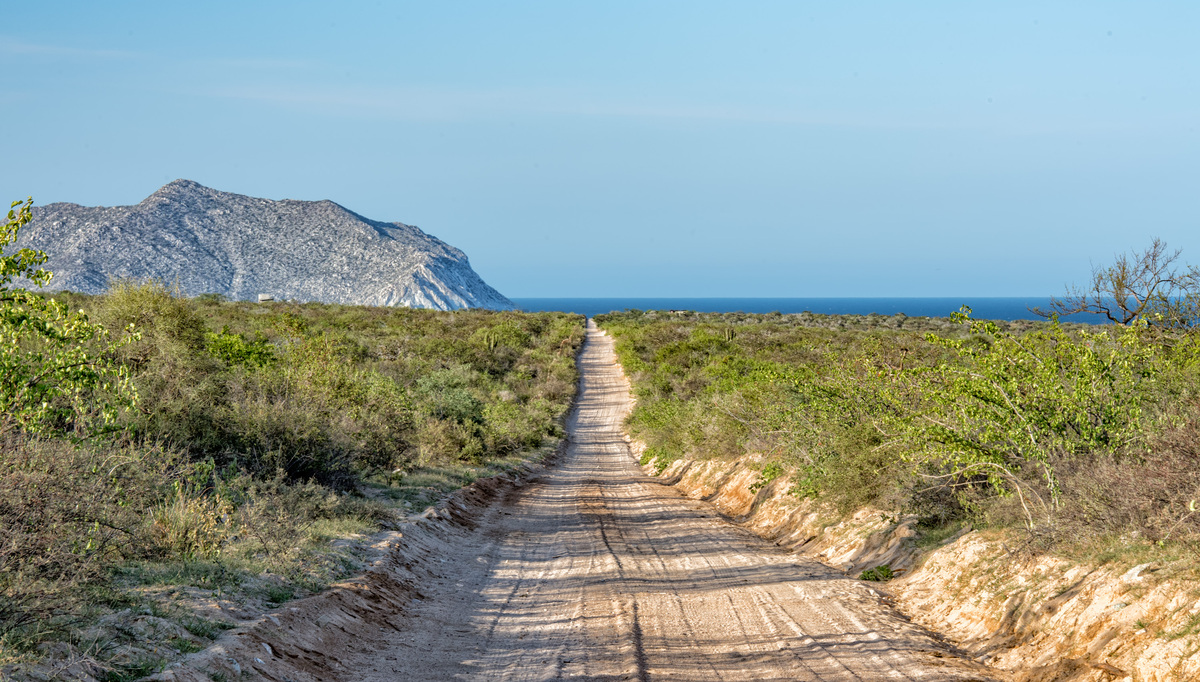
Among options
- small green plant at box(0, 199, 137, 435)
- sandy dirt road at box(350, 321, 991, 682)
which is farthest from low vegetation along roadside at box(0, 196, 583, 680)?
sandy dirt road at box(350, 321, 991, 682)

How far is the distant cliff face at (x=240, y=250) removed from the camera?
80500mm

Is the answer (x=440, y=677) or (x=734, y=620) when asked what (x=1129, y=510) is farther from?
(x=440, y=677)

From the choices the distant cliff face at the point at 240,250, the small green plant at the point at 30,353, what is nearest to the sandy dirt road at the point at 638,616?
the small green plant at the point at 30,353

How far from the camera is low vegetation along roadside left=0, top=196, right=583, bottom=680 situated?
5551 mm

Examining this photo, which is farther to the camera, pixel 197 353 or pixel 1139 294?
pixel 197 353

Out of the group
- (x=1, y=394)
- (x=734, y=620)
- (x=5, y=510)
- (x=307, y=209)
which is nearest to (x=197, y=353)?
(x=1, y=394)

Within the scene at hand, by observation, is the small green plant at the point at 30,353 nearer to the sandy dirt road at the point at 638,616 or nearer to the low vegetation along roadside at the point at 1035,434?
the sandy dirt road at the point at 638,616

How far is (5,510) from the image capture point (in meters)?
5.52

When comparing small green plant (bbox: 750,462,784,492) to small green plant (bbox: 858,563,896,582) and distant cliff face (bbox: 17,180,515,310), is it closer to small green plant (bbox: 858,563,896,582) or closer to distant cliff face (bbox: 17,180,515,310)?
small green plant (bbox: 858,563,896,582)

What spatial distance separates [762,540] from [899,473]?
3.05 meters

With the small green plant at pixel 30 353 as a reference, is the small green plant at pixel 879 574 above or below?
below

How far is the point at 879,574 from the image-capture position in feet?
32.2

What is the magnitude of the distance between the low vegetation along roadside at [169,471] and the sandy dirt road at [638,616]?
141 cm

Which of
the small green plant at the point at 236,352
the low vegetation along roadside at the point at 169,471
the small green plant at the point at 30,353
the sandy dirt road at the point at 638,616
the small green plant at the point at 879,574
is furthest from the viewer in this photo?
the small green plant at the point at 236,352
